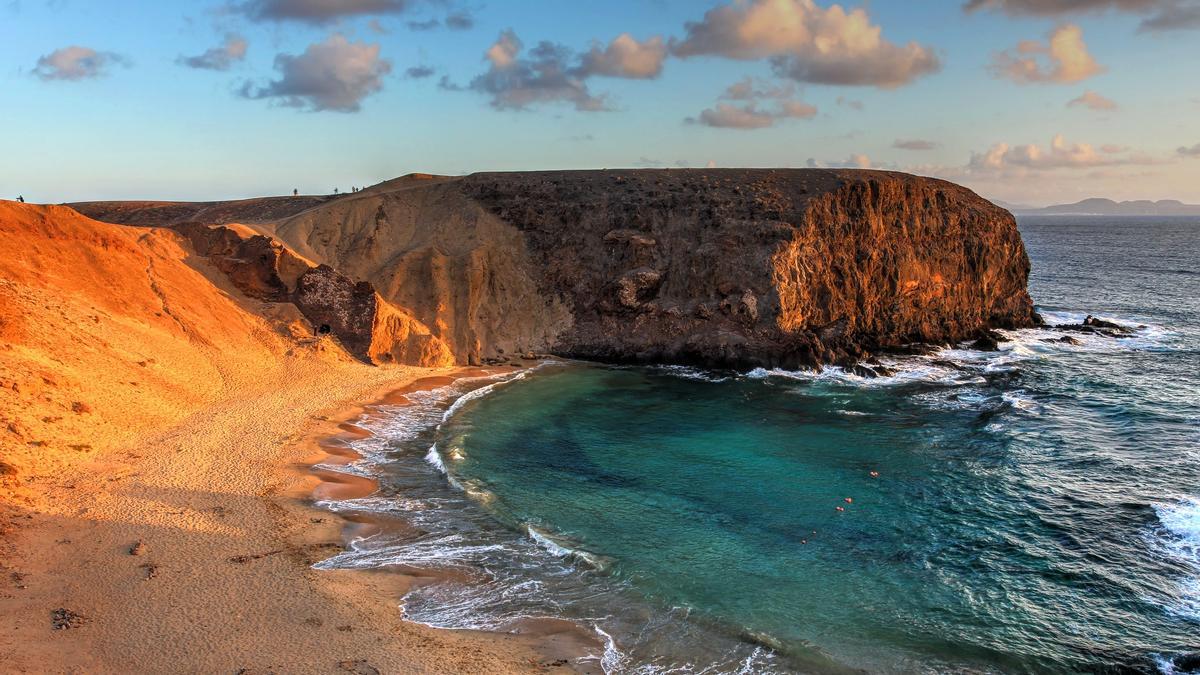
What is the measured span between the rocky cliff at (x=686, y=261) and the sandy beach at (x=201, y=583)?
21446 mm

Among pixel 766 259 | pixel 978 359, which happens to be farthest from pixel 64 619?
pixel 978 359

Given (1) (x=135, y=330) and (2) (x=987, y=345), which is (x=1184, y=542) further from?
(1) (x=135, y=330)

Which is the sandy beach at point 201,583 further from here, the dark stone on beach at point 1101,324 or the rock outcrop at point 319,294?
the dark stone on beach at point 1101,324

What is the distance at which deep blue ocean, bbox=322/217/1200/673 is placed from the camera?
1805cm

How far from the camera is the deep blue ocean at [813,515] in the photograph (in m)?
18.0

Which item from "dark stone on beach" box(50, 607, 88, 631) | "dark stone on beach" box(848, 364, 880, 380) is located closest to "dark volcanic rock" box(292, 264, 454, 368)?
"dark stone on beach" box(848, 364, 880, 380)

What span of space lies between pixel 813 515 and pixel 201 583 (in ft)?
60.3

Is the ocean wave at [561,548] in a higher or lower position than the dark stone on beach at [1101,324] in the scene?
lower

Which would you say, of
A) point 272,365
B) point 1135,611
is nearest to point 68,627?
point 272,365

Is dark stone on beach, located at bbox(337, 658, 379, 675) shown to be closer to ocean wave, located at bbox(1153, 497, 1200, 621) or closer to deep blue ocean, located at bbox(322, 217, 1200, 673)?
deep blue ocean, located at bbox(322, 217, 1200, 673)

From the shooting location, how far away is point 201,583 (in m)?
18.7

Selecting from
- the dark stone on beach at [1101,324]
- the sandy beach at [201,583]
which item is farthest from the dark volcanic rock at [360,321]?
the dark stone on beach at [1101,324]

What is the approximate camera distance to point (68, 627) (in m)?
16.4

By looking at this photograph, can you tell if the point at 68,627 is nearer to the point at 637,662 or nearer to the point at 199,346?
the point at 637,662
